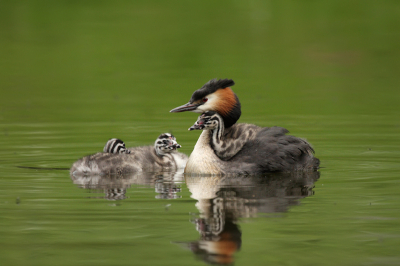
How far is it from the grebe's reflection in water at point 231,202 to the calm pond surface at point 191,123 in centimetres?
2

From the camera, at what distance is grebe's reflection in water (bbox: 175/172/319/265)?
6121mm

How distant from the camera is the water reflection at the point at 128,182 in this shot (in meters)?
8.37

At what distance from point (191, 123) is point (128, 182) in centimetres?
473

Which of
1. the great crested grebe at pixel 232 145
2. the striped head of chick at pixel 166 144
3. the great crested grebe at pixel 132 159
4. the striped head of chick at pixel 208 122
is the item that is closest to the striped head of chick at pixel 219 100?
the great crested grebe at pixel 232 145

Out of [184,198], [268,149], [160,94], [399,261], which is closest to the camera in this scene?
[399,261]

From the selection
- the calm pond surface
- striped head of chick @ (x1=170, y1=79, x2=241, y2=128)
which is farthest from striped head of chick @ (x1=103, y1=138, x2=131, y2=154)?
striped head of chick @ (x1=170, y1=79, x2=241, y2=128)

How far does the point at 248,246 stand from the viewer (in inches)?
241

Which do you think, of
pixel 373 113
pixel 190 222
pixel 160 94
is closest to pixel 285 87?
pixel 160 94

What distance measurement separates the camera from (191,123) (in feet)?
45.5

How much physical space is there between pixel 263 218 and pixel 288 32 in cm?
2203

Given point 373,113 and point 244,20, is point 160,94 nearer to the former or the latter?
point 373,113

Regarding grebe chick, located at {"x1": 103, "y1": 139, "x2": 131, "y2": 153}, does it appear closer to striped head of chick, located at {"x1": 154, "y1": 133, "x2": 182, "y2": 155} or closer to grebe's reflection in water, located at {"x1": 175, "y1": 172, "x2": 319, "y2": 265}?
striped head of chick, located at {"x1": 154, "y1": 133, "x2": 182, "y2": 155}

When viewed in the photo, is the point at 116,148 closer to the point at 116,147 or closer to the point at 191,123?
the point at 116,147

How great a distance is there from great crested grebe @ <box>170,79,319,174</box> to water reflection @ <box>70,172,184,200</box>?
1.32 ft
